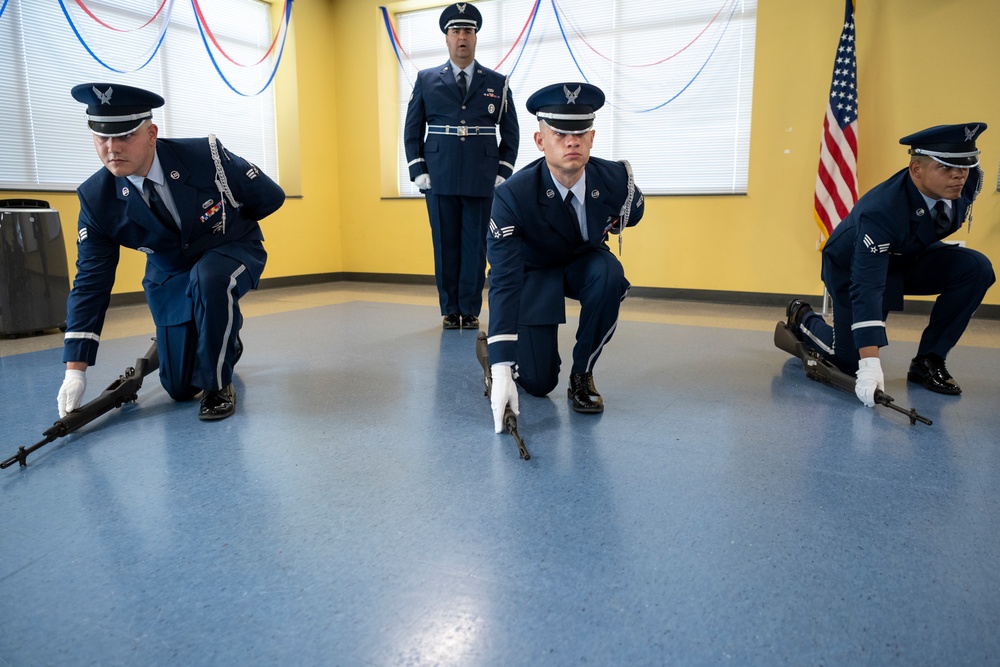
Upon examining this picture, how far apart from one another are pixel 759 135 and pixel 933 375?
104 inches

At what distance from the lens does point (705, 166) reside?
499 cm

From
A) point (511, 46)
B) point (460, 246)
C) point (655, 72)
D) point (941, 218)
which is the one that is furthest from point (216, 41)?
point (941, 218)

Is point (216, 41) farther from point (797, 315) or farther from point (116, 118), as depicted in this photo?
point (797, 315)

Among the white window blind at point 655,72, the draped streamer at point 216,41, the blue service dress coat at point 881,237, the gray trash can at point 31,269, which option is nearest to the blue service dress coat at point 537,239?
the blue service dress coat at point 881,237

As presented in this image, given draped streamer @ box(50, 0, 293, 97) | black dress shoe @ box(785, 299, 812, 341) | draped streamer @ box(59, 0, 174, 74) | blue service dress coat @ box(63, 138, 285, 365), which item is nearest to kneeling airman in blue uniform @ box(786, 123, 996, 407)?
black dress shoe @ box(785, 299, 812, 341)

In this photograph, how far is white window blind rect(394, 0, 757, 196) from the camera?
→ 4.83 m

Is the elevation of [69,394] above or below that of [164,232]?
below

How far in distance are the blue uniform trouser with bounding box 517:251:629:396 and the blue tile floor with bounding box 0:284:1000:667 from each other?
121 mm

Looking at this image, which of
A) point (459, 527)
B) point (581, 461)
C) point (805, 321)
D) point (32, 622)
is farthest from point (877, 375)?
point (32, 622)

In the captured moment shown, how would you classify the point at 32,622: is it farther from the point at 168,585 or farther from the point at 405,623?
the point at 405,623

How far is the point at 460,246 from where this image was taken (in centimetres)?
383

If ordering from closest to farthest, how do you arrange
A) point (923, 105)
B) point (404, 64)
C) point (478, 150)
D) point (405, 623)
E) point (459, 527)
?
point (405, 623) → point (459, 527) → point (478, 150) → point (923, 105) → point (404, 64)

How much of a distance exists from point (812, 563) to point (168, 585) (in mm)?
1115

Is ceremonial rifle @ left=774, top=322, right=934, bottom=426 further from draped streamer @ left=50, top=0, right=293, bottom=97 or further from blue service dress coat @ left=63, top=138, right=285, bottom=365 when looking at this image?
draped streamer @ left=50, top=0, right=293, bottom=97
